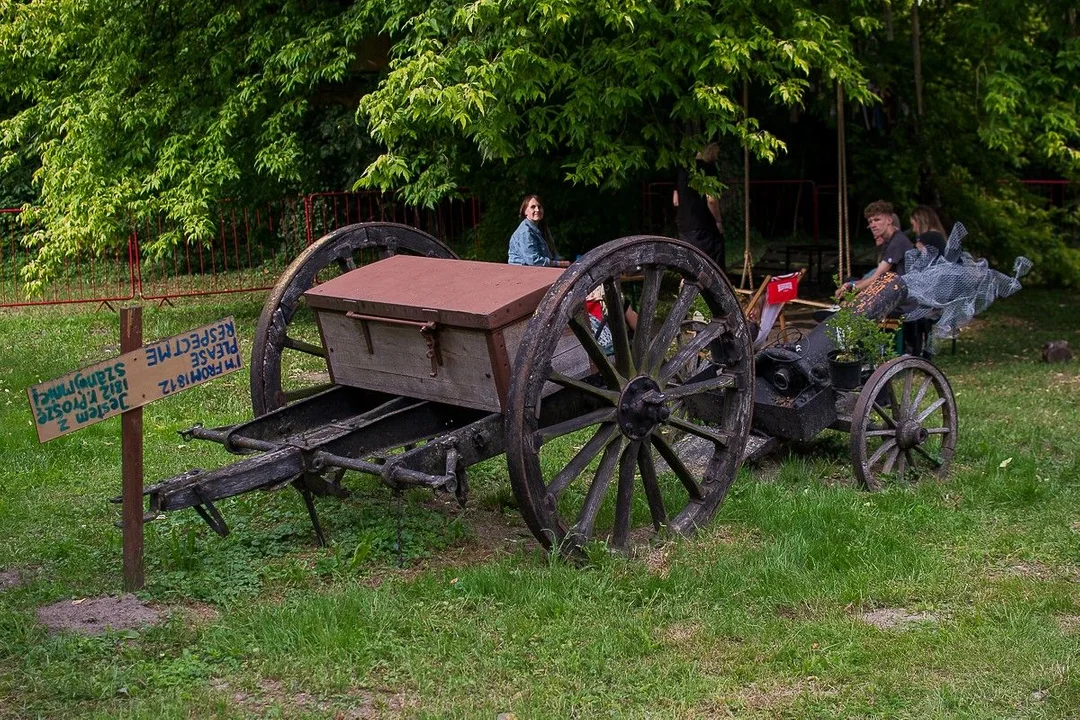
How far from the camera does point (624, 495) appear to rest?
590 cm

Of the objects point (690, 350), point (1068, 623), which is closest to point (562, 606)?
point (690, 350)

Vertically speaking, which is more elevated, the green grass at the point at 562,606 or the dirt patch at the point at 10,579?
the dirt patch at the point at 10,579

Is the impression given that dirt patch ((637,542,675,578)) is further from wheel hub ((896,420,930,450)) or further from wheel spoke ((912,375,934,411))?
wheel spoke ((912,375,934,411))

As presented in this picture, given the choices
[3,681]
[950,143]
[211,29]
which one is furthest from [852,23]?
[3,681]

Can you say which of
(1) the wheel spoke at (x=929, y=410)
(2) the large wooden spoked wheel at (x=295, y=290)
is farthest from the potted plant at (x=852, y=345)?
(2) the large wooden spoked wheel at (x=295, y=290)

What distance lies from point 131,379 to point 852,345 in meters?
4.21

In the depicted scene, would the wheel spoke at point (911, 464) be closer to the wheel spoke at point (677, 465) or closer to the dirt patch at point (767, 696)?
the wheel spoke at point (677, 465)

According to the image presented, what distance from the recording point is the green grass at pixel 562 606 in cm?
458

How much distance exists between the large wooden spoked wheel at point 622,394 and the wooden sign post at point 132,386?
1282 mm

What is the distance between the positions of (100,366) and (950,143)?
11719 millimetres

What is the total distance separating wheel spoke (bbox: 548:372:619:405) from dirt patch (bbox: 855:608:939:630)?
1.42 metres

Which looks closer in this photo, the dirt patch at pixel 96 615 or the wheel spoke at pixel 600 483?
the dirt patch at pixel 96 615

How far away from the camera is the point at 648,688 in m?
4.63

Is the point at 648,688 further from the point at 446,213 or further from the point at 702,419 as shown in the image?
the point at 446,213
